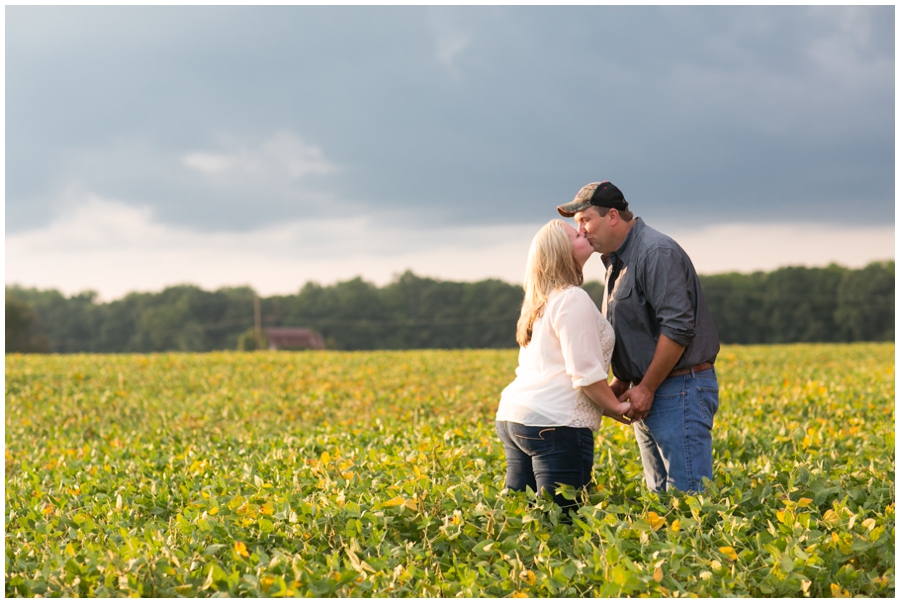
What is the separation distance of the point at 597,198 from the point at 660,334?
0.97m

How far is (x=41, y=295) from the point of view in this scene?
85.9 metres

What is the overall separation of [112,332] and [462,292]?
130 ft

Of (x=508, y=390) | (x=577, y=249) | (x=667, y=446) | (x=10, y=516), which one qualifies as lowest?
(x=10, y=516)

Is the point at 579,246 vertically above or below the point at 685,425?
above

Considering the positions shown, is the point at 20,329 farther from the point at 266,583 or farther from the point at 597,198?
the point at 597,198

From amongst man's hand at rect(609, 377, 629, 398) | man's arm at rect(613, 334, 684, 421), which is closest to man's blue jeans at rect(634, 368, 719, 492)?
man's arm at rect(613, 334, 684, 421)

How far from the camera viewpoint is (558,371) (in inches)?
171

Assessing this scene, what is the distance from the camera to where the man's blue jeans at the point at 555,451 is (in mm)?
4328

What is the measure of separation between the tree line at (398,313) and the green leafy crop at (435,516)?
4623 cm

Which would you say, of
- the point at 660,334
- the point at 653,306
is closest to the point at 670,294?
the point at 653,306

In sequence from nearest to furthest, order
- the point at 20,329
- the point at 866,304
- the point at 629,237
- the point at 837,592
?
1. the point at 837,592
2. the point at 629,237
3. the point at 20,329
4. the point at 866,304

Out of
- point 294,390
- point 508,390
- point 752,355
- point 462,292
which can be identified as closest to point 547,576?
point 508,390

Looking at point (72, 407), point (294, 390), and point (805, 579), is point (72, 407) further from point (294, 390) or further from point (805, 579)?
point (805, 579)

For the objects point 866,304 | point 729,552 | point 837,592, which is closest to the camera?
point 837,592
